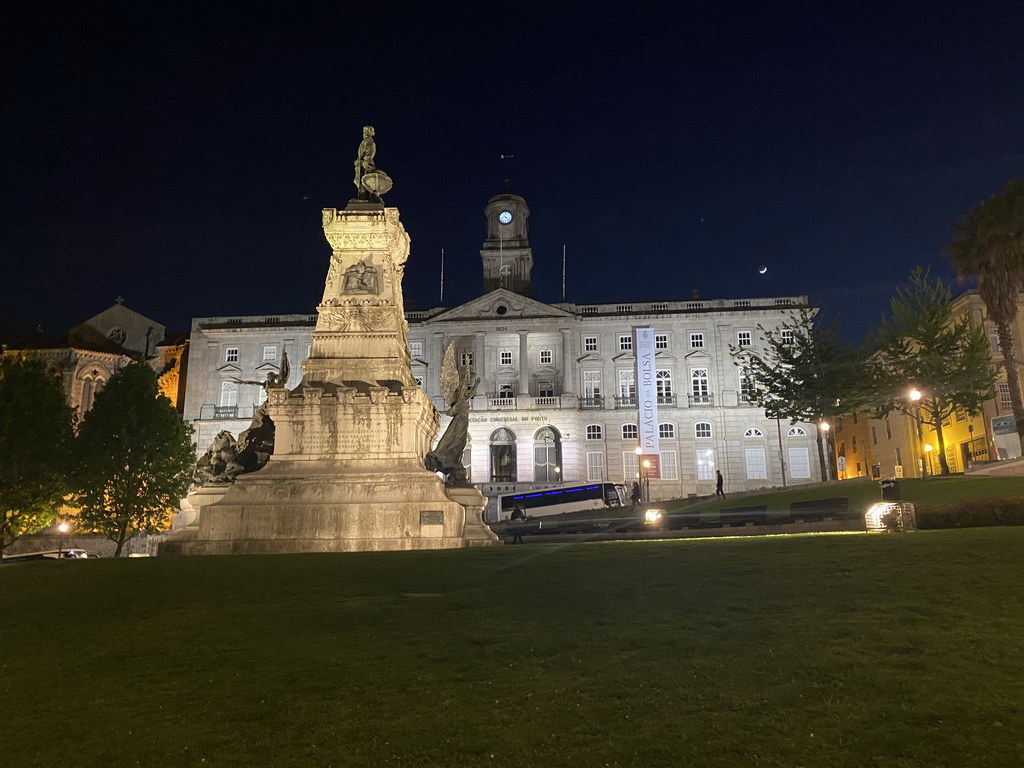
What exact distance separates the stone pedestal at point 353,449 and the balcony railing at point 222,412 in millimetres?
47691

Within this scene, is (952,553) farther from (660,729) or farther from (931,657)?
(660,729)

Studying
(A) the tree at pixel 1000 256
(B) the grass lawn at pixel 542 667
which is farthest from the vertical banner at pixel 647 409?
(B) the grass lawn at pixel 542 667

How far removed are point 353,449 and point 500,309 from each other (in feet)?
156

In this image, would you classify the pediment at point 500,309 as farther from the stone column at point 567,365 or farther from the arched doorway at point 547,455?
the arched doorway at point 547,455

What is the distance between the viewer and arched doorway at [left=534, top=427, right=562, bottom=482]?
59250 millimetres

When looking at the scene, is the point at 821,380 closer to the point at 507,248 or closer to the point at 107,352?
the point at 507,248

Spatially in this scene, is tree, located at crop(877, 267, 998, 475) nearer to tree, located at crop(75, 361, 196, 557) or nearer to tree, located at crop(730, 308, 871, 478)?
tree, located at crop(730, 308, 871, 478)

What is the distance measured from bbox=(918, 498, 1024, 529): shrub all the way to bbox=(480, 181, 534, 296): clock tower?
5510 centimetres

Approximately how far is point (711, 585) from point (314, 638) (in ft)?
15.6

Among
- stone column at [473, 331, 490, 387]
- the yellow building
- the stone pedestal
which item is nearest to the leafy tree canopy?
the yellow building

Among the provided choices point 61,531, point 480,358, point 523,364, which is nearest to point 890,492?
point 61,531

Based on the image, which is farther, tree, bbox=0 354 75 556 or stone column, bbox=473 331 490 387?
stone column, bbox=473 331 490 387

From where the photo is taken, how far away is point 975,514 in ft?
55.2

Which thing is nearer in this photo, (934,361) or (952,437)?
(934,361)
